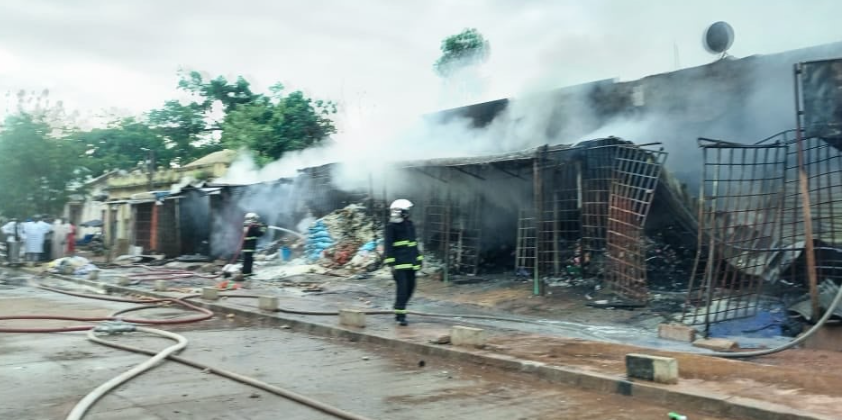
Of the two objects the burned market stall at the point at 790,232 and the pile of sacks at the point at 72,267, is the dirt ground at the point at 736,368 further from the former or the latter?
the pile of sacks at the point at 72,267

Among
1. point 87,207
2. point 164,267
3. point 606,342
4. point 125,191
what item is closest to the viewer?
point 606,342

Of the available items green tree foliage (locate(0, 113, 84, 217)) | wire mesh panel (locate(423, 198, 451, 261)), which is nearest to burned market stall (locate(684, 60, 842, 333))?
wire mesh panel (locate(423, 198, 451, 261))

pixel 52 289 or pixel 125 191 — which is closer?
pixel 52 289

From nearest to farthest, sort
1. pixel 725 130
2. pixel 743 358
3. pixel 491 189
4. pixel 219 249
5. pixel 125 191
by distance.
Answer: pixel 743 358 < pixel 725 130 < pixel 491 189 < pixel 219 249 < pixel 125 191

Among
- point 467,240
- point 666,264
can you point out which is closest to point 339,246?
point 467,240

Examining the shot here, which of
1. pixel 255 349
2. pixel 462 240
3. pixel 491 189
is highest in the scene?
pixel 491 189

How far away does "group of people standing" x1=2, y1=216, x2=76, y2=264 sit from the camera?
A: 20109 mm

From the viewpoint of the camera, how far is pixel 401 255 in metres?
8.74

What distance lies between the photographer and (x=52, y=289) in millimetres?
13992

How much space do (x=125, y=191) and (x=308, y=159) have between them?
17614mm

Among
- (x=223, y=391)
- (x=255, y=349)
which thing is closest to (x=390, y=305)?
(x=255, y=349)

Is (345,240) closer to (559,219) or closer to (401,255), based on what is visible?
(559,219)

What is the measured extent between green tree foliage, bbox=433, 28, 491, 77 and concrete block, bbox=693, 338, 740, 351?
74.7 ft

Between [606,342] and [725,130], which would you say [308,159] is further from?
[606,342]
